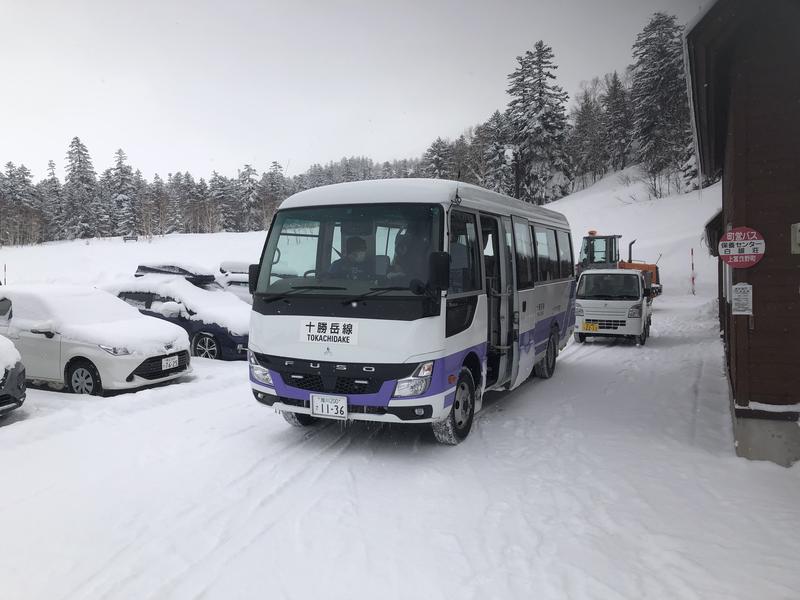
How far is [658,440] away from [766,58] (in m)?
4.30

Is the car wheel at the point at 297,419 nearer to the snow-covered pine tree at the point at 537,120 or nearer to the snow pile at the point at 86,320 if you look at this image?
the snow pile at the point at 86,320

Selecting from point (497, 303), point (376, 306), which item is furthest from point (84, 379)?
point (497, 303)

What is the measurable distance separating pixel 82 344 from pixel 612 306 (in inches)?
470

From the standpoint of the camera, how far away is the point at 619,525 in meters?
4.26

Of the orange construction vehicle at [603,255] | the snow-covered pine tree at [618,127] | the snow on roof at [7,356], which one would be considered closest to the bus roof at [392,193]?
the snow on roof at [7,356]

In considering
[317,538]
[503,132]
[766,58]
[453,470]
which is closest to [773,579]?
[453,470]

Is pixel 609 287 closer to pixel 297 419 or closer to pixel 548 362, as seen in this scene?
pixel 548 362

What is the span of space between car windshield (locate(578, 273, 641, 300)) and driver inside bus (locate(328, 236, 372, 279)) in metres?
10.3

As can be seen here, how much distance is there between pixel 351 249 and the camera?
5.79 metres


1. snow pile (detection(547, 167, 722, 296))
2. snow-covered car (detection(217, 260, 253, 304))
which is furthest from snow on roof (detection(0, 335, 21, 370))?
snow pile (detection(547, 167, 722, 296))

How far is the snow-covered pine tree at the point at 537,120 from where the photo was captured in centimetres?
5253

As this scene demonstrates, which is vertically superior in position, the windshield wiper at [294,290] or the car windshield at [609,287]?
the windshield wiper at [294,290]

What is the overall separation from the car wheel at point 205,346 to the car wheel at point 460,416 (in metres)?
6.72

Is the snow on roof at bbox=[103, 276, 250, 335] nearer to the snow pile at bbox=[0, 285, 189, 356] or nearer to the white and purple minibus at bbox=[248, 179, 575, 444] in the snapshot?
the snow pile at bbox=[0, 285, 189, 356]
